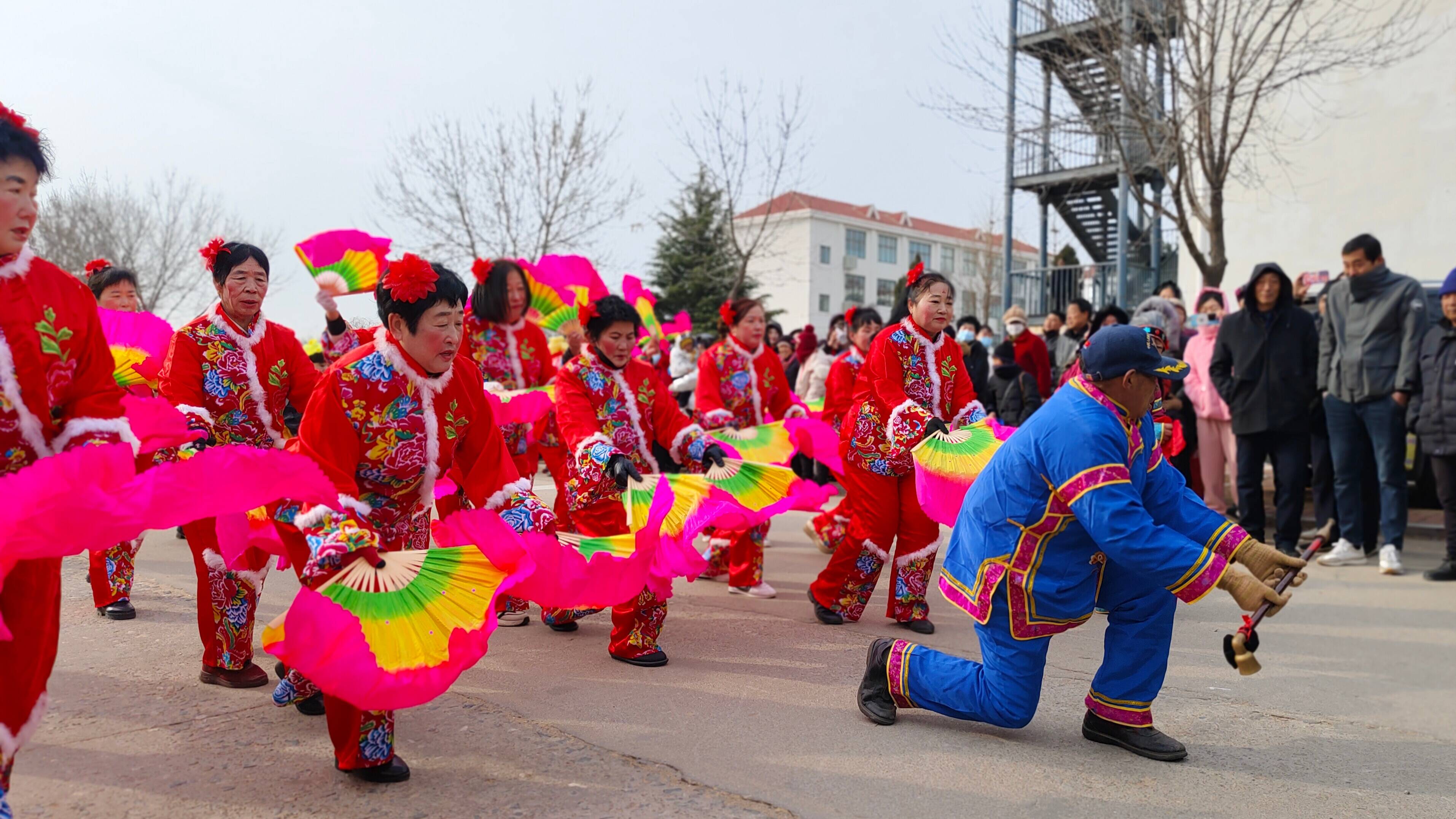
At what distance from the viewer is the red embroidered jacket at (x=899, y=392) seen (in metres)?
5.39

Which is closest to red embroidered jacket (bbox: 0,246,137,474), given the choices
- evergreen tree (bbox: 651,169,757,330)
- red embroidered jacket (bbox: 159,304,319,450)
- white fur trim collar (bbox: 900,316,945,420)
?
red embroidered jacket (bbox: 159,304,319,450)

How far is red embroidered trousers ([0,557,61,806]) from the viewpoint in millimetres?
2584

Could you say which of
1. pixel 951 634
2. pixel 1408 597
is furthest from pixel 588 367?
pixel 1408 597

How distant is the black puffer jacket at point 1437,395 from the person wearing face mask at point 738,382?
4.35 m

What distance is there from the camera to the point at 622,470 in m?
4.47

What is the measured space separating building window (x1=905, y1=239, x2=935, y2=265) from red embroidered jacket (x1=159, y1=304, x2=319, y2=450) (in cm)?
5837

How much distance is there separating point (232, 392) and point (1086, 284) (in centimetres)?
1481

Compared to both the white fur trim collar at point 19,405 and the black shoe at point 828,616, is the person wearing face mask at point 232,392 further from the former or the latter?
the black shoe at point 828,616

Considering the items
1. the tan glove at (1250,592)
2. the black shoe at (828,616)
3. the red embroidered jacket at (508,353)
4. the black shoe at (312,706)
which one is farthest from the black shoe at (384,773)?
the red embroidered jacket at (508,353)

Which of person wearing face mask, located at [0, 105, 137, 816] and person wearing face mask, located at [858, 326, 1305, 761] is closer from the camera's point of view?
person wearing face mask, located at [0, 105, 137, 816]

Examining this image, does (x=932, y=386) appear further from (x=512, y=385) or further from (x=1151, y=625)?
(x=512, y=385)

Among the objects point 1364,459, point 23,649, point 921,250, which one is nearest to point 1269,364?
point 1364,459

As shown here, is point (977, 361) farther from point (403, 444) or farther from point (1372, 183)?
point (1372, 183)

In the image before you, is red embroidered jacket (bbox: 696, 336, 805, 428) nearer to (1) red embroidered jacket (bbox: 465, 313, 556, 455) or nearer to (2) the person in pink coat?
(1) red embroidered jacket (bbox: 465, 313, 556, 455)
